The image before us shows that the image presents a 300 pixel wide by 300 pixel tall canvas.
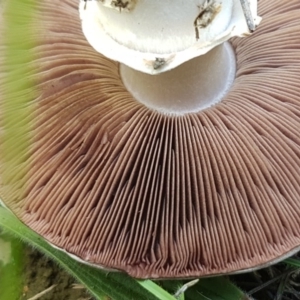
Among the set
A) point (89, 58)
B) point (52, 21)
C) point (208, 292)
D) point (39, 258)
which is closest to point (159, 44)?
point (89, 58)

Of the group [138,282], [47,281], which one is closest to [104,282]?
[138,282]

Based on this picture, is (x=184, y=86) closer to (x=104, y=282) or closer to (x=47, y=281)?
(x=104, y=282)

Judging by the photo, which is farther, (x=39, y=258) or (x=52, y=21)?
(x=39, y=258)

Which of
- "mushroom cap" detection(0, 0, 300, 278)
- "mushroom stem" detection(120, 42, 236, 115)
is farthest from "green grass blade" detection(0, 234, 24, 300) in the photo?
"mushroom stem" detection(120, 42, 236, 115)

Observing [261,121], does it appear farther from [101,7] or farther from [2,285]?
[2,285]

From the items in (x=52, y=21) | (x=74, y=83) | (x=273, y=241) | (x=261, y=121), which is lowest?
(x=273, y=241)

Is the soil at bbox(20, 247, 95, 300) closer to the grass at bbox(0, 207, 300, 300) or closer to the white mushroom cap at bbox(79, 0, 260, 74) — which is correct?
the grass at bbox(0, 207, 300, 300)
